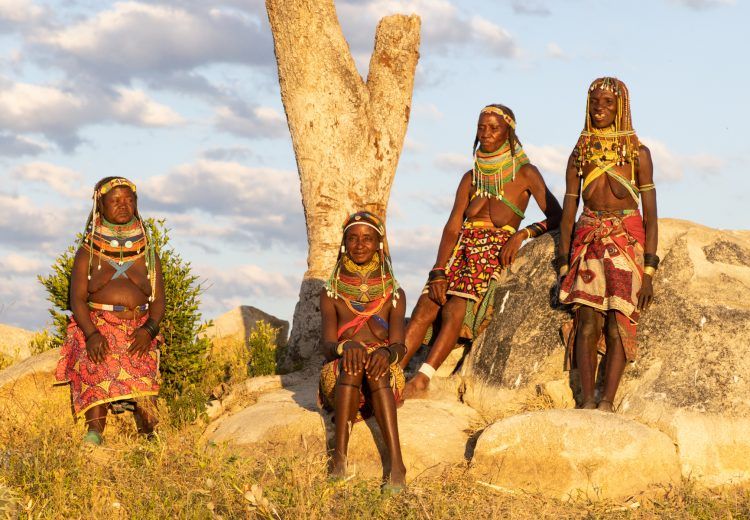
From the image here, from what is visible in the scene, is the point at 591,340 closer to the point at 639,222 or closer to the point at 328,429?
the point at 639,222

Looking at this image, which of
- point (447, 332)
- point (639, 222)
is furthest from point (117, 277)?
point (639, 222)

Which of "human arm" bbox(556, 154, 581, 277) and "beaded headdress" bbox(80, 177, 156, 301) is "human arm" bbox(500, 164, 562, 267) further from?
"beaded headdress" bbox(80, 177, 156, 301)

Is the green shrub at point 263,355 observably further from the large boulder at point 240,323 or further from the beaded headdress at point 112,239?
the beaded headdress at point 112,239

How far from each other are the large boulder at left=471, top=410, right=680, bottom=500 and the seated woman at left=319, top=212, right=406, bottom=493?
2.42ft

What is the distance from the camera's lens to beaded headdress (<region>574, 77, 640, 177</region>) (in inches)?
320

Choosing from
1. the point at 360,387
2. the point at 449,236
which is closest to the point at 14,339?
the point at 449,236

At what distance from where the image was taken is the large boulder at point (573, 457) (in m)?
6.88

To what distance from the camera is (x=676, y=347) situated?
7.89 m

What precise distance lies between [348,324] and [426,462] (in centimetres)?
117

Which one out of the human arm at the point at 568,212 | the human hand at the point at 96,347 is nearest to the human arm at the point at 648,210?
the human arm at the point at 568,212

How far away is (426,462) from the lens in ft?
24.2

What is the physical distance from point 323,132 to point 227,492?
618 centimetres

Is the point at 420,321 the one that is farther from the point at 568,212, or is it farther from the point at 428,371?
the point at 568,212

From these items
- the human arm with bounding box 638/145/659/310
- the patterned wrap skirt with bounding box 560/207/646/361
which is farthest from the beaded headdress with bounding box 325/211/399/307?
the human arm with bounding box 638/145/659/310
